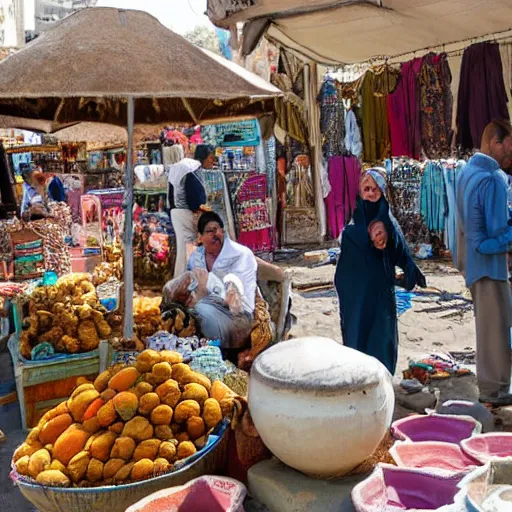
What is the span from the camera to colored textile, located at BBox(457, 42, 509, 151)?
21.6 feet

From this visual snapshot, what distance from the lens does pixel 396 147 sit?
928cm

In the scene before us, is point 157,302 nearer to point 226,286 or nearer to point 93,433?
point 226,286

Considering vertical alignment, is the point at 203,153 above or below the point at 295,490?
above

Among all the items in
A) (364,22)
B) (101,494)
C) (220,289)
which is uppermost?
(364,22)

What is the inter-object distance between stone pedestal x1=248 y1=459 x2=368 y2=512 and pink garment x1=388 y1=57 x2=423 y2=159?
671cm

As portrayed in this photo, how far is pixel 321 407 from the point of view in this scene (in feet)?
7.48

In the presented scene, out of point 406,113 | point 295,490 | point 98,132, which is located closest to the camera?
point 295,490

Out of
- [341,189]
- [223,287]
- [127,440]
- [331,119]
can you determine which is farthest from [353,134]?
[127,440]

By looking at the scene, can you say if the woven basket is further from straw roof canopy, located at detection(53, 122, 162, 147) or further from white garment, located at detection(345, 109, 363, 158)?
white garment, located at detection(345, 109, 363, 158)

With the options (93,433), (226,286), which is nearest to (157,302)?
(226,286)

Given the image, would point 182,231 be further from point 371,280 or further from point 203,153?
point 371,280

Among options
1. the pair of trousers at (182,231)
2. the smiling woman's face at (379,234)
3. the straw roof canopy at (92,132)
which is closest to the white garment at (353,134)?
the pair of trousers at (182,231)

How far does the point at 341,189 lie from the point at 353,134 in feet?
4.32

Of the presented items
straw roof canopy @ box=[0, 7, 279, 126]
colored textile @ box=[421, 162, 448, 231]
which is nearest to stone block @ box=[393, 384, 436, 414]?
straw roof canopy @ box=[0, 7, 279, 126]
